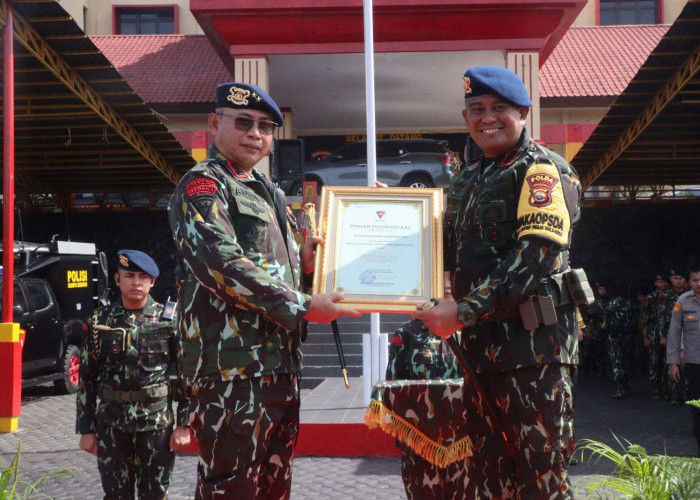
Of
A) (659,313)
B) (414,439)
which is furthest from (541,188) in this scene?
(659,313)

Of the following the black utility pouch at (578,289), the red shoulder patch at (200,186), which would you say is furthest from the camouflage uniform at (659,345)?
the red shoulder patch at (200,186)

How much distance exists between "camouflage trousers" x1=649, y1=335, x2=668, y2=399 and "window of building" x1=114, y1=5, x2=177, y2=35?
2479 centimetres

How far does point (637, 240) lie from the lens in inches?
930

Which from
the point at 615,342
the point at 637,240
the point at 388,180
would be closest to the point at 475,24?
the point at 388,180

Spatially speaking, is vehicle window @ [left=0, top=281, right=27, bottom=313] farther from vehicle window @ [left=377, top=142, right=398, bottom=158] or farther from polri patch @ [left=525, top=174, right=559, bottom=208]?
polri patch @ [left=525, top=174, right=559, bottom=208]

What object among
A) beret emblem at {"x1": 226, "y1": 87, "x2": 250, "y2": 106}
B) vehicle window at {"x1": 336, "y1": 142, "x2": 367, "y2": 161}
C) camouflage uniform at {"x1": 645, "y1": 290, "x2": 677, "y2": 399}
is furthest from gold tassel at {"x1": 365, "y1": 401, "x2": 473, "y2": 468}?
vehicle window at {"x1": 336, "y1": 142, "x2": 367, "y2": 161}

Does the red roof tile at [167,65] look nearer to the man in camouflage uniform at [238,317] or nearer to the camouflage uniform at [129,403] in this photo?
the camouflage uniform at [129,403]

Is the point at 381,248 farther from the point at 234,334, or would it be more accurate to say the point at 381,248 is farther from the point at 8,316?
the point at 8,316

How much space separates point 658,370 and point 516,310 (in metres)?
11.6

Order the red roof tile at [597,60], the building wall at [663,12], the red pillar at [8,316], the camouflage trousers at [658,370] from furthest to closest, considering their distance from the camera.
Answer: the building wall at [663,12] < the red roof tile at [597,60] < the camouflage trousers at [658,370] < the red pillar at [8,316]

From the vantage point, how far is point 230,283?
3287 mm

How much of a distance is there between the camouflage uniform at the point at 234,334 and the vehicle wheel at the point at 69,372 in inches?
441

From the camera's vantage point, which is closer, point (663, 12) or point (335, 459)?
point (335, 459)

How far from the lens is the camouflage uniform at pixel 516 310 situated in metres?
3.33
